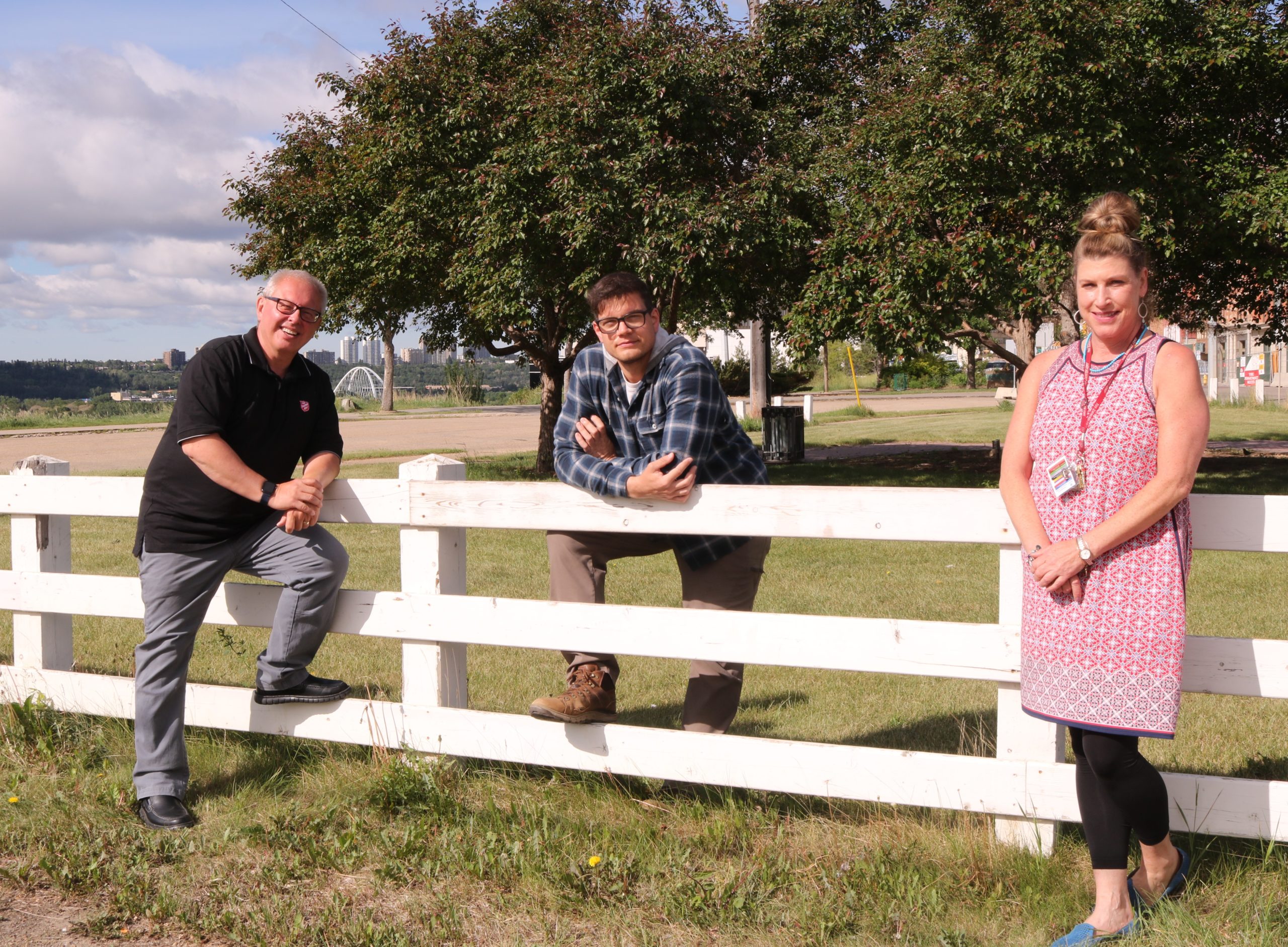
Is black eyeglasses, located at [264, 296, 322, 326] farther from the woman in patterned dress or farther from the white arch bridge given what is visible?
the white arch bridge

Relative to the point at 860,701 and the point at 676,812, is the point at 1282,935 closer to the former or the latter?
the point at 676,812

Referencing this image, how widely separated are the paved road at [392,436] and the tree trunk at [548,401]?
349cm

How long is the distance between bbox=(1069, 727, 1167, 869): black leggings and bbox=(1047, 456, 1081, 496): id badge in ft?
2.02

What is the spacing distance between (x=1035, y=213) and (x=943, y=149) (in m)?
1.24

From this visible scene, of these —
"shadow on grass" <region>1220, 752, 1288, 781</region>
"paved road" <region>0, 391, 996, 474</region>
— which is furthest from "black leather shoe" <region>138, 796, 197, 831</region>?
"paved road" <region>0, 391, 996, 474</region>

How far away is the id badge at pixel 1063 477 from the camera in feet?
9.67

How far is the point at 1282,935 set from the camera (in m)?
2.93

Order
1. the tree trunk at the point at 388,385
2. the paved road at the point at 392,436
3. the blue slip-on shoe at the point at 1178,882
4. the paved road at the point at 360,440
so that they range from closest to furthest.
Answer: the blue slip-on shoe at the point at 1178,882 → the paved road at the point at 360,440 → the paved road at the point at 392,436 → the tree trunk at the point at 388,385

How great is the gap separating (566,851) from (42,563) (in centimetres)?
264

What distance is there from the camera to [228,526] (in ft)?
13.2

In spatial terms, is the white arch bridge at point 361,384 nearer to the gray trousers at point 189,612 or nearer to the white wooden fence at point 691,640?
the white wooden fence at point 691,640

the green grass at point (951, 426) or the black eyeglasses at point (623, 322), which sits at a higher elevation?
the black eyeglasses at point (623, 322)

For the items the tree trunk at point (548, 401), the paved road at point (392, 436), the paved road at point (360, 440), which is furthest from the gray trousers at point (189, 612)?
the paved road at point (360, 440)

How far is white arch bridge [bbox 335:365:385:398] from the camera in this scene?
74312 millimetres
